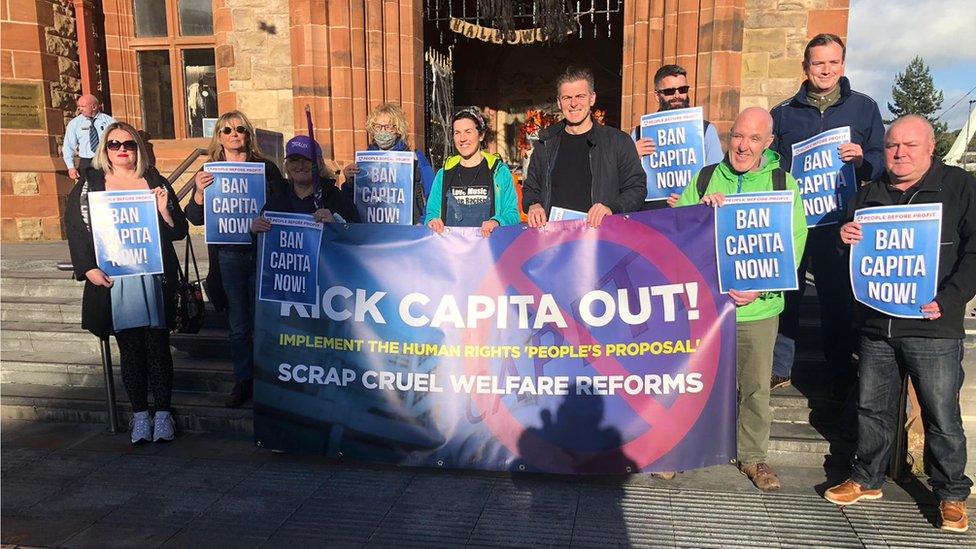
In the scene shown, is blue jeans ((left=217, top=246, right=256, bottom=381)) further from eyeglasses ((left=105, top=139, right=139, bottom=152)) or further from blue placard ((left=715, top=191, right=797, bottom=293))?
blue placard ((left=715, top=191, right=797, bottom=293))

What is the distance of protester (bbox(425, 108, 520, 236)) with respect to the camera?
4.01 meters

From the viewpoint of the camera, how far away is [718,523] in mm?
3219

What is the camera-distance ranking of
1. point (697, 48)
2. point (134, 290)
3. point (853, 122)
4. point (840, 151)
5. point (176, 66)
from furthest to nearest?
point (176, 66) → point (697, 48) → point (134, 290) → point (853, 122) → point (840, 151)

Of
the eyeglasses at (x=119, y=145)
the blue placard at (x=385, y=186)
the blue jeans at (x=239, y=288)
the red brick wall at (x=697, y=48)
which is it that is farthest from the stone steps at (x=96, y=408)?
the red brick wall at (x=697, y=48)

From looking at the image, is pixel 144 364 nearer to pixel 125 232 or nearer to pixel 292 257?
pixel 125 232

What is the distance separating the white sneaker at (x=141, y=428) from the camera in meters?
4.25

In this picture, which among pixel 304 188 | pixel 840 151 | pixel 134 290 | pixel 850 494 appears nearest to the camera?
pixel 850 494

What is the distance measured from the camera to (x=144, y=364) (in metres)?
4.29

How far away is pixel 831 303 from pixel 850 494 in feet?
3.90

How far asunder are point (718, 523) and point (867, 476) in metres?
0.87

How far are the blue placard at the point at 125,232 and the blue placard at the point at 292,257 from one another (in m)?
0.76

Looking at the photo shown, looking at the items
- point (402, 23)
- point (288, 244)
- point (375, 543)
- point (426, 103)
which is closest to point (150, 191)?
point (288, 244)

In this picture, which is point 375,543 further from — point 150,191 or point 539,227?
point 150,191

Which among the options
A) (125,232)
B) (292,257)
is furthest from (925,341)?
(125,232)
